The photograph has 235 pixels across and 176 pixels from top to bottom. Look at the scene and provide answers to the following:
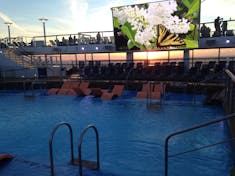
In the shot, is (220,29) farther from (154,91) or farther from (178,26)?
(154,91)

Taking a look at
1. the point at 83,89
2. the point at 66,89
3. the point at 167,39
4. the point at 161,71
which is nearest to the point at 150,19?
the point at 167,39

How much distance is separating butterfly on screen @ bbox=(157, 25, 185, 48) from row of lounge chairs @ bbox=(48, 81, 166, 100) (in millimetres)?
3679

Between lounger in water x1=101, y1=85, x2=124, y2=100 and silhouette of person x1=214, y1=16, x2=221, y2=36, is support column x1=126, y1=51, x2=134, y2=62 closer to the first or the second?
lounger in water x1=101, y1=85, x2=124, y2=100

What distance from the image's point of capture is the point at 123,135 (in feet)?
23.0

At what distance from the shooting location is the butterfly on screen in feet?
48.5

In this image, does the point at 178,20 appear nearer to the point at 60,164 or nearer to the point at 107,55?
the point at 107,55

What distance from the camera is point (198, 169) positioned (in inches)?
189

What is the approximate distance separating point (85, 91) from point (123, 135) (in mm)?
7664

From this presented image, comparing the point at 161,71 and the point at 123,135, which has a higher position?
the point at 161,71

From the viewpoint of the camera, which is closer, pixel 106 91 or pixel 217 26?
pixel 106 91

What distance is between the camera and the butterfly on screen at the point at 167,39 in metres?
14.8

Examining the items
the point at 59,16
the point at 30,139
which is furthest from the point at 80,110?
the point at 59,16

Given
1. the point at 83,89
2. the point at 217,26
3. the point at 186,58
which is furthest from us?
the point at 186,58

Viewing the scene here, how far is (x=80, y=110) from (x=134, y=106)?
250 cm
